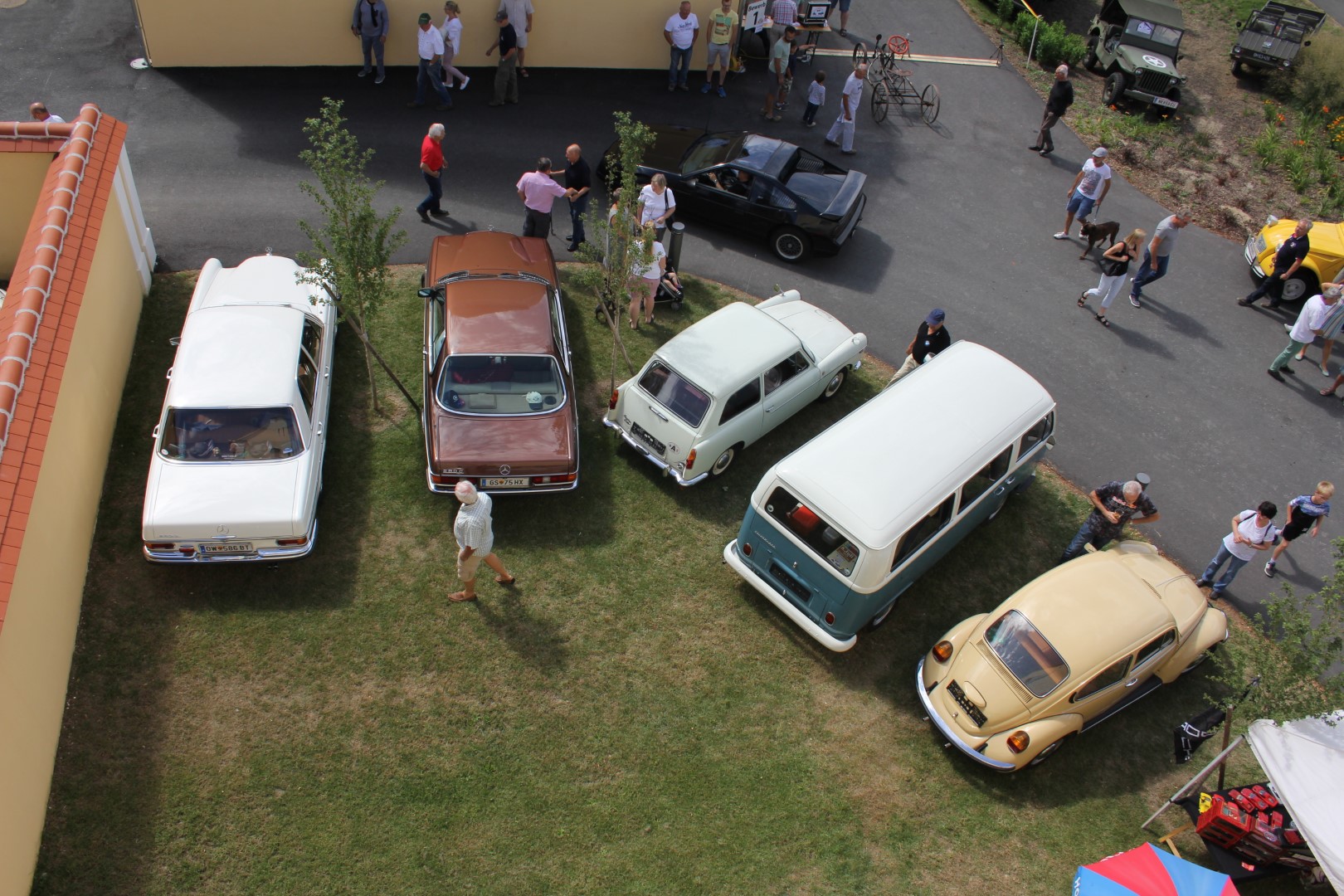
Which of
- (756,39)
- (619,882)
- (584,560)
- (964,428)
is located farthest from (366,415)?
(756,39)

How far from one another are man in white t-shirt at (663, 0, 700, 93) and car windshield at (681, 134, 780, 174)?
3357mm

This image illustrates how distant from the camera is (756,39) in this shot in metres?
19.6

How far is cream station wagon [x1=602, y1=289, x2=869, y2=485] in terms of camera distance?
10.7 metres

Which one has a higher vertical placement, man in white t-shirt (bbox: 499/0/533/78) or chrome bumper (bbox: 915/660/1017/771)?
man in white t-shirt (bbox: 499/0/533/78)

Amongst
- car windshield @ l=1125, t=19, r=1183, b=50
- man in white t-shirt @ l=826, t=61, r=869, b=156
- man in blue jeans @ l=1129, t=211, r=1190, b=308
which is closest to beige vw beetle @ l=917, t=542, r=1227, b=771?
man in blue jeans @ l=1129, t=211, r=1190, b=308

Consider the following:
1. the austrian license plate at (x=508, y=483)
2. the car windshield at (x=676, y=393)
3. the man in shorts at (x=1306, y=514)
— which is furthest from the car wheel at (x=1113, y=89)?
the austrian license plate at (x=508, y=483)

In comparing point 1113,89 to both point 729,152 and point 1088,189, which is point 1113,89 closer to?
point 1088,189

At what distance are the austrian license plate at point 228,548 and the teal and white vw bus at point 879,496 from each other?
495 cm

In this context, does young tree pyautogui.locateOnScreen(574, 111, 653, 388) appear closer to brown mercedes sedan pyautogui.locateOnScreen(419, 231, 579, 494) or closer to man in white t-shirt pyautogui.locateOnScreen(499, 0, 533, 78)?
brown mercedes sedan pyautogui.locateOnScreen(419, 231, 579, 494)

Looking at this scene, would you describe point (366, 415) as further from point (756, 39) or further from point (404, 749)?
point (756, 39)

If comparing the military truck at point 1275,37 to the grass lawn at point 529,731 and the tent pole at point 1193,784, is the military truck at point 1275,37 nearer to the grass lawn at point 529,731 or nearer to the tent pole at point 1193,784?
the grass lawn at point 529,731

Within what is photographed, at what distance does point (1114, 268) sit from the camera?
45.5ft

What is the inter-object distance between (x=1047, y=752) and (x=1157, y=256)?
8.87m

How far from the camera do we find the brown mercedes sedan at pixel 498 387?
1014cm
